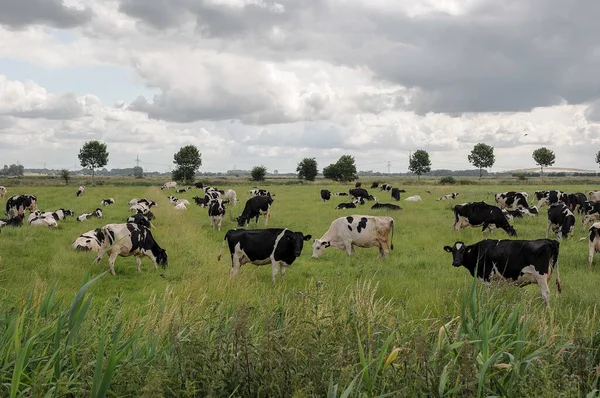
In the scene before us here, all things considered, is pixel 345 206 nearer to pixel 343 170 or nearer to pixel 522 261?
pixel 522 261

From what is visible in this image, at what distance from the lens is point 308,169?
4296 inches

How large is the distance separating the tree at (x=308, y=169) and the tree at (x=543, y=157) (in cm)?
6242

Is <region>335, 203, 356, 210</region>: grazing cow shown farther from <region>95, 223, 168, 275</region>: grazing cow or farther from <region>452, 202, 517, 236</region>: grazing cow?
<region>95, 223, 168, 275</region>: grazing cow

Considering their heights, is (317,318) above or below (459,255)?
above

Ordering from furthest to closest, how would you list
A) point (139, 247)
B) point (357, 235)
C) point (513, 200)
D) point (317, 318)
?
point (513, 200) → point (357, 235) → point (139, 247) → point (317, 318)

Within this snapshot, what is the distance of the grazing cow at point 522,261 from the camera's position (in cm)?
921

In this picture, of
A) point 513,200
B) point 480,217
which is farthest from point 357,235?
point 513,200

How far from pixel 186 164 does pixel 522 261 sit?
98681 mm

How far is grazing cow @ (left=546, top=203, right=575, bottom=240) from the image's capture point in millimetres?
17844

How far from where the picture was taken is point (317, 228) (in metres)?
21.0

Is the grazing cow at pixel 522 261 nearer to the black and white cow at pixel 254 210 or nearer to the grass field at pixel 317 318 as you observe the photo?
the grass field at pixel 317 318

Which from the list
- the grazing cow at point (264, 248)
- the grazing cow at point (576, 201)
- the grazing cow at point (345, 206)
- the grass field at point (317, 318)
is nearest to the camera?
the grass field at point (317, 318)

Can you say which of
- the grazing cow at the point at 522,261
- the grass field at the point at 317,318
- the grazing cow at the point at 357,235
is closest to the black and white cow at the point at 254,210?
the grass field at the point at 317,318

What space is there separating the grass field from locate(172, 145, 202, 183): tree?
3145 inches
